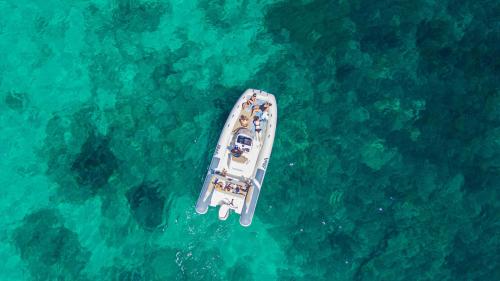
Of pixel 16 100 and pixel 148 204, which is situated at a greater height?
pixel 16 100

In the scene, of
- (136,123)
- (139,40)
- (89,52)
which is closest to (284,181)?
(136,123)

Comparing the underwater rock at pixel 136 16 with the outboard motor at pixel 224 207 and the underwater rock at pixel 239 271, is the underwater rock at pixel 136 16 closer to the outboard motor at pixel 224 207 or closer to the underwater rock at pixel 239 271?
the outboard motor at pixel 224 207

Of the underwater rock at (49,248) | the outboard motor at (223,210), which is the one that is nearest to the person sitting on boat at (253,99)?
the outboard motor at (223,210)

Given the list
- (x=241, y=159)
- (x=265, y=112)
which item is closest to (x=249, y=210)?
(x=241, y=159)

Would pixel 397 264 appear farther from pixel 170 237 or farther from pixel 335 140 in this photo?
pixel 170 237

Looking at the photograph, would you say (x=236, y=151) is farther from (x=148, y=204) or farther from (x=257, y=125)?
(x=148, y=204)

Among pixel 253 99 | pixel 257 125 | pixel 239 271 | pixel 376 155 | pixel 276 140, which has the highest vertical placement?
pixel 253 99

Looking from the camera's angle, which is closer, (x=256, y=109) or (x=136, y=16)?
(x=256, y=109)

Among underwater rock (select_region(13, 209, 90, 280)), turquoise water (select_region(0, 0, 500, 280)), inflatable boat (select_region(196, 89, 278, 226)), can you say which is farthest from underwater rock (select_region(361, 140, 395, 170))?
underwater rock (select_region(13, 209, 90, 280))
